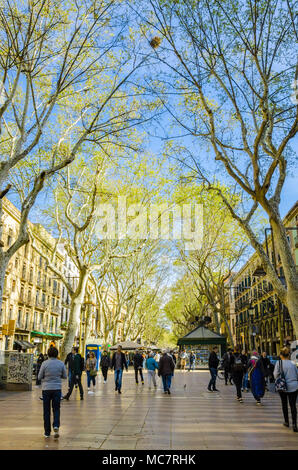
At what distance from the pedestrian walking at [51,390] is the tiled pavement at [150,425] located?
0.21m

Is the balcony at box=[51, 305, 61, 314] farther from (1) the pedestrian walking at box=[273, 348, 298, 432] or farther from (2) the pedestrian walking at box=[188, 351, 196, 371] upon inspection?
(1) the pedestrian walking at box=[273, 348, 298, 432]

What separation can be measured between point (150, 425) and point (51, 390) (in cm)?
218

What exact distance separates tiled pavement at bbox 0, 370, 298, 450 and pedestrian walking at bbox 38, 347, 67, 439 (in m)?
0.21

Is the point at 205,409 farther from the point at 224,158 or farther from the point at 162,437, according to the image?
the point at 224,158

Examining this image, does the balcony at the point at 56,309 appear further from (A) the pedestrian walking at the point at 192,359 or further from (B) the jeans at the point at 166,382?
(B) the jeans at the point at 166,382

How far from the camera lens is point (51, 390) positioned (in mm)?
6266

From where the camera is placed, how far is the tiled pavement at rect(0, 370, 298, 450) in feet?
19.0

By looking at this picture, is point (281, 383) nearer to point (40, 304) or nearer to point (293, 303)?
point (293, 303)

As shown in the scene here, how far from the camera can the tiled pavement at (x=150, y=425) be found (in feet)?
19.0

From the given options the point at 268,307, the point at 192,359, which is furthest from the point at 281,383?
the point at 268,307

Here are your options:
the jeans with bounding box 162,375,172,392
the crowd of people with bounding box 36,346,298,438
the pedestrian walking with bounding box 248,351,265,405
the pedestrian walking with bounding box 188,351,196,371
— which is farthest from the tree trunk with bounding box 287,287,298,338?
the pedestrian walking with bounding box 188,351,196,371
